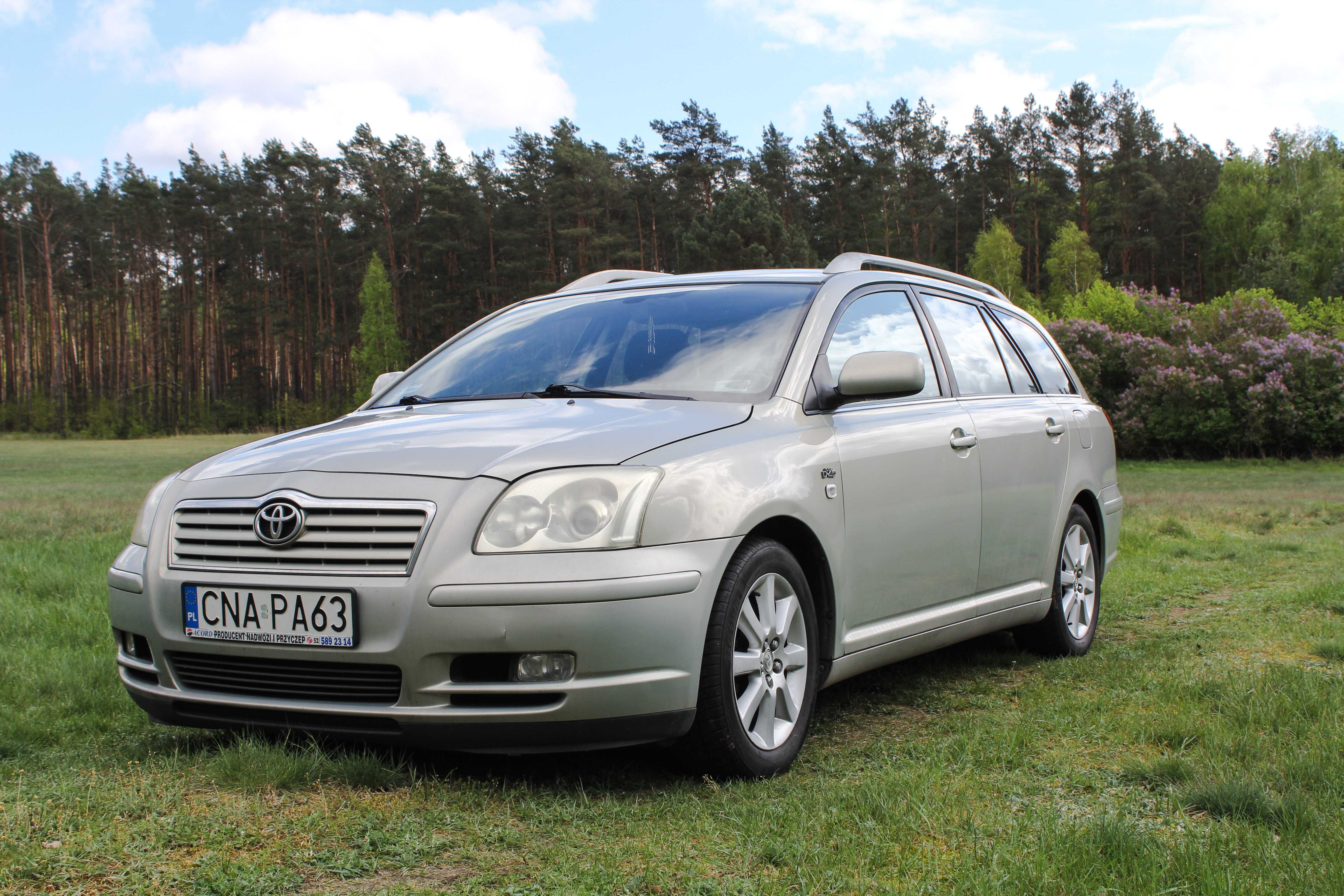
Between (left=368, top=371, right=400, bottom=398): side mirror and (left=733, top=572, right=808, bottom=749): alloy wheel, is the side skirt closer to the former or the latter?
(left=733, top=572, right=808, bottom=749): alloy wheel

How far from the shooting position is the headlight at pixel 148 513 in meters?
3.73

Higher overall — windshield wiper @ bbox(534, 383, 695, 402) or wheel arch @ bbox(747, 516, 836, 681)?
windshield wiper @ bbox(534, 383, 695, 402)

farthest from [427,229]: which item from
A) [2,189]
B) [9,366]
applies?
[9,366]

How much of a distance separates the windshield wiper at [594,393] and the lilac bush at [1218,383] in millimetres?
25750

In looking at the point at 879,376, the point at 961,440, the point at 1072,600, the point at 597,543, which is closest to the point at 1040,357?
the point at 1072,600

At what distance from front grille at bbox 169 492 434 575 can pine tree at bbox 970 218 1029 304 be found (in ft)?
202

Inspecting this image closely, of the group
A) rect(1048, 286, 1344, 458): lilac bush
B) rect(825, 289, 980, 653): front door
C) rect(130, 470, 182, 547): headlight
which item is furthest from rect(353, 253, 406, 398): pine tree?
rect(130, 470, 182, 547): headlight

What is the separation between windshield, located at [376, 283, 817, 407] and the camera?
4.20 m

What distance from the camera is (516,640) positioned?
3.14 metres

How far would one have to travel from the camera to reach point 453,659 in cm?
321

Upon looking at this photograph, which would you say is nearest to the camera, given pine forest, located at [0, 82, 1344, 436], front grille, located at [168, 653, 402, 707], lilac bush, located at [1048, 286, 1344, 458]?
front grille, located at [168, 653, 402, 707]

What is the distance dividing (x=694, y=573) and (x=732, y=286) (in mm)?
1745

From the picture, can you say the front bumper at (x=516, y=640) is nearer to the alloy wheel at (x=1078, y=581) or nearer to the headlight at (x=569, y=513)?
the headlight at (x=569, y=513)

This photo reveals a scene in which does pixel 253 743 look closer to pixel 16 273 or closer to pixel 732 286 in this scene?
pixel 732 286
